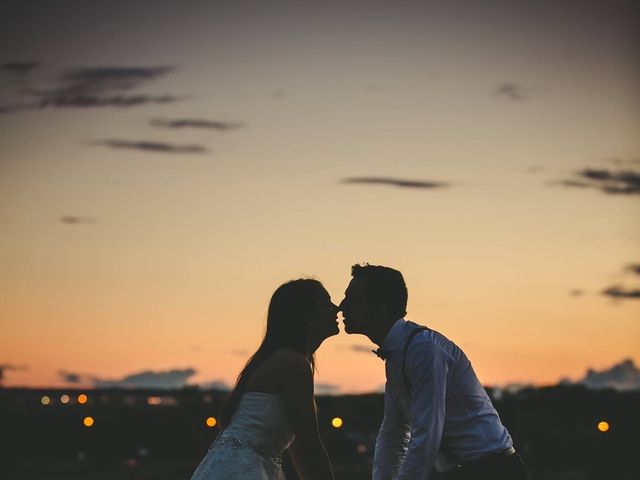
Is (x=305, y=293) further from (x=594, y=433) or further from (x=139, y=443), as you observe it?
(x=139, y=443)

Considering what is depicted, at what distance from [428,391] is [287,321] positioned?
101 centimetres

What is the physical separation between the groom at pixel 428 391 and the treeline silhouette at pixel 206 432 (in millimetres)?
94080

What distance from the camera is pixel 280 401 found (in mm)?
7234

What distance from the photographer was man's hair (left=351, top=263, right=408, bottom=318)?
6871mm

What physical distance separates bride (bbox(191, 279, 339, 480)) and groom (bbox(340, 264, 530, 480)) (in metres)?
0.27

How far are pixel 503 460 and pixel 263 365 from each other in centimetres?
146

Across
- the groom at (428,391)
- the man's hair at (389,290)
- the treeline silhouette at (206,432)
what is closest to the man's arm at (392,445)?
the groom at (428,391)

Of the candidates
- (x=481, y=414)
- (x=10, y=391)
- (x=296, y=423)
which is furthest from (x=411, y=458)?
(x=10, y=391)

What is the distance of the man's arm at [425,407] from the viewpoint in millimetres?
6449

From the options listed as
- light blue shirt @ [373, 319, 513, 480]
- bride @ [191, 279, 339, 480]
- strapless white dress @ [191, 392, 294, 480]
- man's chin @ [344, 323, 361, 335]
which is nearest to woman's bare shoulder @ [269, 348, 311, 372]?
bride @ [191, 279, 339, 480]

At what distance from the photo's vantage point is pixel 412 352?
6613mm

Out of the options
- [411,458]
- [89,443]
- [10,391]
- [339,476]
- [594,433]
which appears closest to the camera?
[411,458]

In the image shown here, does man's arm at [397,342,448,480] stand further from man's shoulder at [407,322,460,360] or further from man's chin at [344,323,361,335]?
man's chin at [344,323,361,335]

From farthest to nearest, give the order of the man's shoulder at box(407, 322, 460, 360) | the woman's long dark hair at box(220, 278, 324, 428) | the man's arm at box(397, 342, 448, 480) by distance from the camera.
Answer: the woman's long dark hair at box(220, 278, 324, 428) → the man's shoulder at box(407, 322, 460, 360) → the man's arm at box(397, 342, 448, 480)
